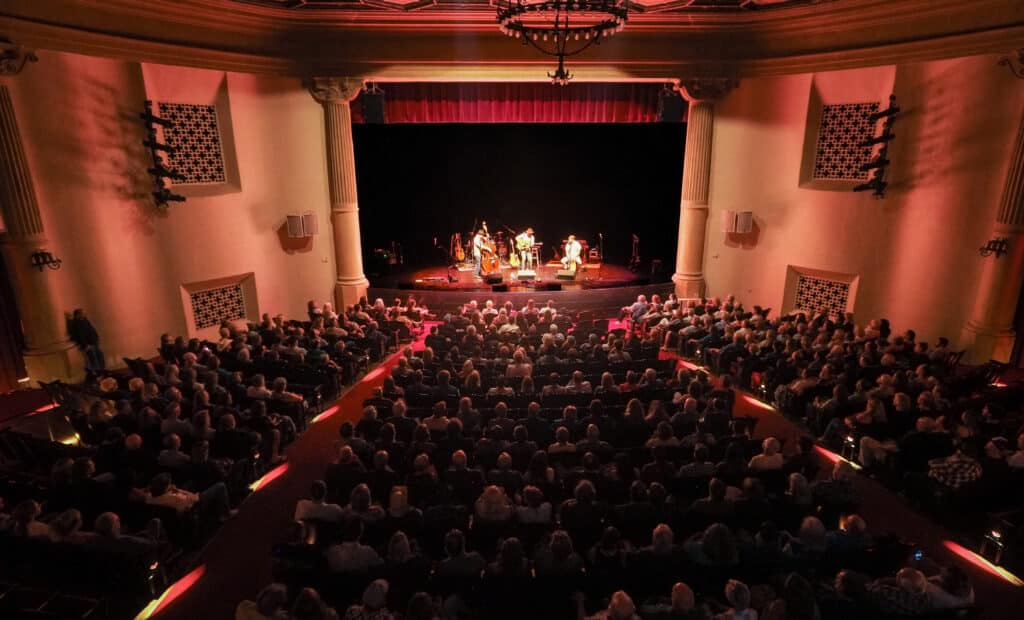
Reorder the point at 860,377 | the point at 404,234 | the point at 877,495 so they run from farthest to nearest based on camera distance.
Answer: the point at 404,234 → the point at 860,377 → the point at 877,495

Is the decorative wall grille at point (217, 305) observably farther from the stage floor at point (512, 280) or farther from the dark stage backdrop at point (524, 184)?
the dark stage backdrop at point (524, 184)

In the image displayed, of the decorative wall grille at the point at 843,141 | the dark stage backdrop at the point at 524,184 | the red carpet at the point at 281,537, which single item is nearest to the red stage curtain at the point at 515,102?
the dark stage backdrop at the point at 524,184

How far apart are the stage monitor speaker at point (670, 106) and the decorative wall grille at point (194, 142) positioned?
36.8 feet

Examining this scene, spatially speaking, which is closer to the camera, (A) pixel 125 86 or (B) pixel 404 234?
(A) pixel 125 86

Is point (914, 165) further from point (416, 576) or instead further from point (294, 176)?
point (294, 176)

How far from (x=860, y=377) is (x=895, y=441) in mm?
1812

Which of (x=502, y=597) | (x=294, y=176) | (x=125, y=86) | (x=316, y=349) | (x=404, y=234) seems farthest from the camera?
(x=404, y=234)

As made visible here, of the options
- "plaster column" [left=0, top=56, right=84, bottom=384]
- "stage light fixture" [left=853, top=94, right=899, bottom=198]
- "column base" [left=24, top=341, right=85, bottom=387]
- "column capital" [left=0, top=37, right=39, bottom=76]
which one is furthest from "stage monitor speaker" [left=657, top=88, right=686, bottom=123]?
"column base" [left=24, top=341, right=85, bottom=387]

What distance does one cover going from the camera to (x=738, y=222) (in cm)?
1512

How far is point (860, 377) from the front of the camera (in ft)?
31.8

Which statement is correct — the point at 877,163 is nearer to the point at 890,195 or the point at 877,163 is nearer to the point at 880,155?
the point at 880,155

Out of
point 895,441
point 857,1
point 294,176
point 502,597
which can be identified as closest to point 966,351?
point 895,441

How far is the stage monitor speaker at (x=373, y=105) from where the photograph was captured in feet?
52.5

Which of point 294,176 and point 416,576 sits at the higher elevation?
point 294,176
